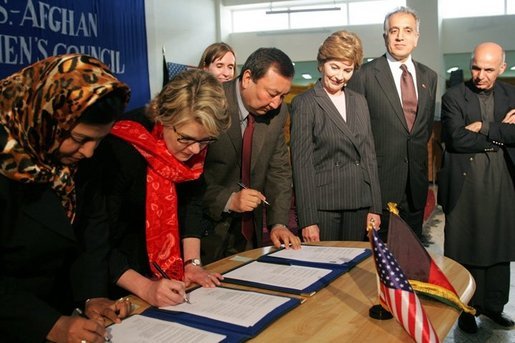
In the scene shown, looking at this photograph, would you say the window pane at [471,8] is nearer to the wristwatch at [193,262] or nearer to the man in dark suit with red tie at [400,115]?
the man in dark suit with red tie at [400,115]

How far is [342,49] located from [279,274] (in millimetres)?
1222

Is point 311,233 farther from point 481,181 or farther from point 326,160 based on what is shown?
point 481,181

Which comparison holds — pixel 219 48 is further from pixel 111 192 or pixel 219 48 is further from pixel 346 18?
pixel 346 18

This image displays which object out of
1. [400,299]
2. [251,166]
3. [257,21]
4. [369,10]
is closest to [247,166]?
[251,166]

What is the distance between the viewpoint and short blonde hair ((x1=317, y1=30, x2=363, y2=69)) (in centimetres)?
254

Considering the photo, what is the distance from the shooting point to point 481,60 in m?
3.08

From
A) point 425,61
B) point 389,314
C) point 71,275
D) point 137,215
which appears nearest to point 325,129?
point 137,215

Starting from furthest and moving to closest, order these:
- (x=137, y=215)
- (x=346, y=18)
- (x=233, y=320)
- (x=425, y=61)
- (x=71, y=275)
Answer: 1. (x=346, y=18)
2. (x=425, y=61)
3. (x=137, y=215)
4. (x=71, y=275)
5. (x=233, y=320)

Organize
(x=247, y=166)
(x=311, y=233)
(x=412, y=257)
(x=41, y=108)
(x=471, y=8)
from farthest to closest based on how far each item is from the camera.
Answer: (x=471, y=8), (x=311, y=233), (x=247, y=166), (x=412, y=257), (x=41, y=108)

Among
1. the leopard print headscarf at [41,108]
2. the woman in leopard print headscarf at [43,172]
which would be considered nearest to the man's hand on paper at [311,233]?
the woman in leopard print headscarf at [43,172]

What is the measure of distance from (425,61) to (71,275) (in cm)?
983

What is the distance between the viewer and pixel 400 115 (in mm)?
2990

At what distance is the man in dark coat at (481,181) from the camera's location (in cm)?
312

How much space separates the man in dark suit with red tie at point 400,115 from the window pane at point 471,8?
8.37 m
